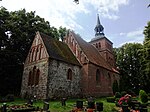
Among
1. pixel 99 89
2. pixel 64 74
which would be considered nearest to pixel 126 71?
pixel 99 89

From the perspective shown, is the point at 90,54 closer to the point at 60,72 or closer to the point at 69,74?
the point at 69,74

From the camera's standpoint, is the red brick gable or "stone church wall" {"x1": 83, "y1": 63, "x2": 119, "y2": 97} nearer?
"stone church wall" {"x1": 83, "y1": 63, "x2": 119, "y2": 97}

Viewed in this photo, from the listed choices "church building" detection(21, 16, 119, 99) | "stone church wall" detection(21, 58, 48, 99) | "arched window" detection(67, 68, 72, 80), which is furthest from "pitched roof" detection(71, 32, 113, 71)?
Result: "stone church wall" detection(21, 58, 48, 99)

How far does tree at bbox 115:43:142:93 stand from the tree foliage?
22.0m

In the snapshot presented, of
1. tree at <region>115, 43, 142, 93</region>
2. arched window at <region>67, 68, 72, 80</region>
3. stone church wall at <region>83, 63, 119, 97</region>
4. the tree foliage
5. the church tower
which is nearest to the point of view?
arched window at <region>67, 68, 72, 80</region>

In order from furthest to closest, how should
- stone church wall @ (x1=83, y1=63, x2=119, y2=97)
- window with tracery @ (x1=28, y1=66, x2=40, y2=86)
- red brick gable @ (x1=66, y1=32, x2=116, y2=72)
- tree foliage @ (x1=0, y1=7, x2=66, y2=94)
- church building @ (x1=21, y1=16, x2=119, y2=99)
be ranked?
1. red brick gable @ (x1=66, y1=32, x2=116, y2=72)
2. tree foliage @ (x1=0, y1=7, x2=66, y2=94)
3. stone church wall @ (x1=83, y1=63, x2=119, y2=97)
4. window with tracery @ (x1=28, y1=66, x2=40, y2=86)
5. church building @ (x1=21, y1=16, x2=119, y2=99)

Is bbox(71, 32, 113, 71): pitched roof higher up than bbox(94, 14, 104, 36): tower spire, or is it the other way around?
bbox(94, 14, 104, 36): tower spire

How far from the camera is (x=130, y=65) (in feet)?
131

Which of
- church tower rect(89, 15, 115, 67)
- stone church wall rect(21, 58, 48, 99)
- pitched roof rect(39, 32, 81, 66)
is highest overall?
church tower rect(89, 15, 115, 67)

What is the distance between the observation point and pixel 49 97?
19.3m

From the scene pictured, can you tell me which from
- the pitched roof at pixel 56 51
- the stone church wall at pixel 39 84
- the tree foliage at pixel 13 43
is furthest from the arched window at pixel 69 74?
the tree foliage at pixel 13 43

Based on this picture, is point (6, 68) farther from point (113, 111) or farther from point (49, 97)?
point (113, 111)

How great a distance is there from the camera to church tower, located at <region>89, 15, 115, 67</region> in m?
35.2

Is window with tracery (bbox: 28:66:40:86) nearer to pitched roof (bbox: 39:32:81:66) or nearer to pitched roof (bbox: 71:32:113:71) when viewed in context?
pitched roof (bbox: 39:32:81:66)
